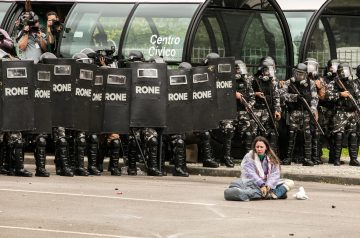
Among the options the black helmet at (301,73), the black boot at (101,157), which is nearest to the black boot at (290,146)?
the black helmet at (301,73)

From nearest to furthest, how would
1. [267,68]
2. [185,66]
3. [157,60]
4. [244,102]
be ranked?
[157,60] → [185,66] → [244,102] → [267,68]

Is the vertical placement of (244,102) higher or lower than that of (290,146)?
higher

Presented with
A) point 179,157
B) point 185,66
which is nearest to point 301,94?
point 185,66

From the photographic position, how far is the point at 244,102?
24.9 metres

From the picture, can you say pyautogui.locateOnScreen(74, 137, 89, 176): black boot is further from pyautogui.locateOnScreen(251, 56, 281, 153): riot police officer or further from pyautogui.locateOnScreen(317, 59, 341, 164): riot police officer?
pyautogui.locateOnScreen(317, 59, 341, 164): riot police officer

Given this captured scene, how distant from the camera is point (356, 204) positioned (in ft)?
61.2

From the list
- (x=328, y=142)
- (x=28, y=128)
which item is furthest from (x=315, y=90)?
(x=28, y=128)

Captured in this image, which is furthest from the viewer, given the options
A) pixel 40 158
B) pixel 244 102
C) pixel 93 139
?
pixel 244 102

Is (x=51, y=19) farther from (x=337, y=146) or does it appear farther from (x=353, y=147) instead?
(x=353, y=147)

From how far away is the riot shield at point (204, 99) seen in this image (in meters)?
23.8

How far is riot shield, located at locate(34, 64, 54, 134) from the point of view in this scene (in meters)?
22.0

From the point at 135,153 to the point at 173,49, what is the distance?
2.67 m

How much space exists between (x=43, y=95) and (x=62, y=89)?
13.5 inches

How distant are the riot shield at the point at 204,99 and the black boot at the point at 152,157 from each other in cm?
98
